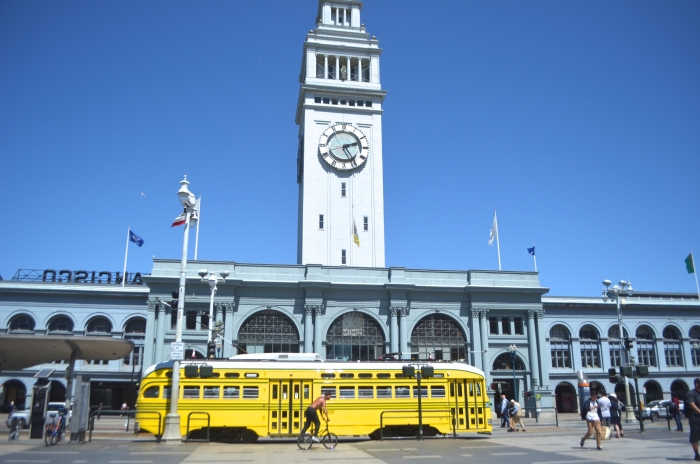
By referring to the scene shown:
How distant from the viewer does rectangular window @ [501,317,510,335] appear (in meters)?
57.0

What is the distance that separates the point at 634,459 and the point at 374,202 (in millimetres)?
46350

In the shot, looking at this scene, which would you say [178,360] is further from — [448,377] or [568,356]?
[568,356]

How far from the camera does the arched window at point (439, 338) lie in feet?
180

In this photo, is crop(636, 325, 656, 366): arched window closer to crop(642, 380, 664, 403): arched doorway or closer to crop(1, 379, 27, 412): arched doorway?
crop(642, 380, 664, 403): arched doorway

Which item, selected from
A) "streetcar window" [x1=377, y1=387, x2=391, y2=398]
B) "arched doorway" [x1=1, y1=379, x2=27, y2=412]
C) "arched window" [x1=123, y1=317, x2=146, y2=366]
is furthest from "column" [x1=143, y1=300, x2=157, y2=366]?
"streetcar window" [x1=377, y1=387, x2=391, y2=398]

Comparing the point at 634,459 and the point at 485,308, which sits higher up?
the point at 485,308

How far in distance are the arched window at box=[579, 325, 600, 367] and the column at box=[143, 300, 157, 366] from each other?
Result: 43722 millimetres

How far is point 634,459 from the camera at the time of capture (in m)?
18.6

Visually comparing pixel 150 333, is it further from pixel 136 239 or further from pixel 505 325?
pixel 505 325

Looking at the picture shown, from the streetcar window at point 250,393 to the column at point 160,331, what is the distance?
26.5 metres

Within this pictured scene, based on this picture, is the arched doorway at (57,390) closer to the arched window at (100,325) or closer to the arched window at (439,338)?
the arched window at (100,325)

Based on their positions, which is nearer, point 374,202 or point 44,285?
point 44,285

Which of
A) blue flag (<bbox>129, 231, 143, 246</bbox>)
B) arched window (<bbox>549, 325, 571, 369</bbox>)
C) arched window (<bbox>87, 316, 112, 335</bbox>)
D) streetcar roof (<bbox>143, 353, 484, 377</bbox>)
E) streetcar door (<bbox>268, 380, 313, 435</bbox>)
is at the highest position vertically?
blue flag (<bbox>129, 231, 143, 246</bbox>)

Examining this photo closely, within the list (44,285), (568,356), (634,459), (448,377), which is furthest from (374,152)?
(634,459)
